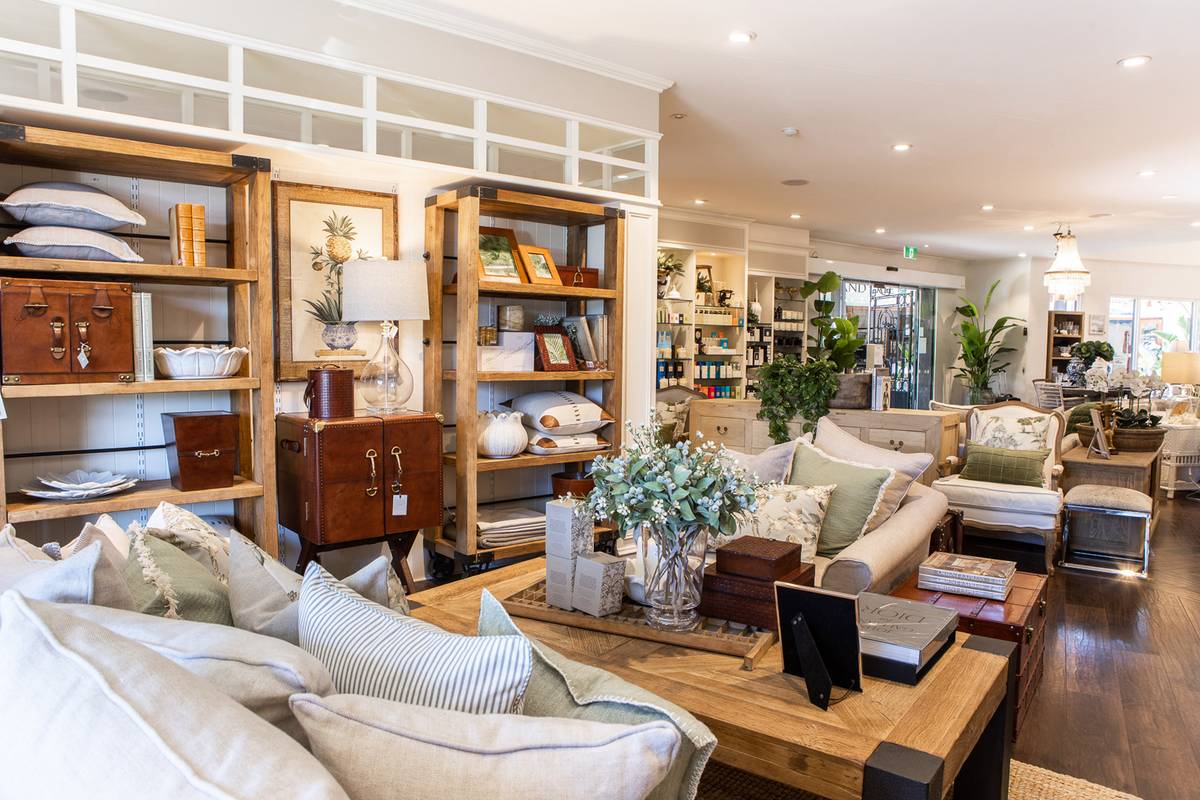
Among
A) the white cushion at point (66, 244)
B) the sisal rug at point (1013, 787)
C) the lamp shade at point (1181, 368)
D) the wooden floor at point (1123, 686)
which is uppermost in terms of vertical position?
the white cushion at point (66, 244)

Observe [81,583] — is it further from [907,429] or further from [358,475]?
[907,429]

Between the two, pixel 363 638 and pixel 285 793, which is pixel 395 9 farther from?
pixel 285 793

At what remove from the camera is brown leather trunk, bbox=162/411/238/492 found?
2984 millimetres

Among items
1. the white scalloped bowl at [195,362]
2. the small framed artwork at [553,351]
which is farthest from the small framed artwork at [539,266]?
the white scalloped bowl at [195,362]

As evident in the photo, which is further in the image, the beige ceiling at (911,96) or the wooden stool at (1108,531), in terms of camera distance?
the wooden stool at (1108,531)

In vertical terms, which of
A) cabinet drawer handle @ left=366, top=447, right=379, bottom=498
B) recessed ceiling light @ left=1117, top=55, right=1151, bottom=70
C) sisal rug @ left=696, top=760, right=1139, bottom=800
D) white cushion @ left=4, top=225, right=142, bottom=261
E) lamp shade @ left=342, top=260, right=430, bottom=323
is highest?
recessed ceiling light @ left=1117, top=55, right=1151, bottom=70

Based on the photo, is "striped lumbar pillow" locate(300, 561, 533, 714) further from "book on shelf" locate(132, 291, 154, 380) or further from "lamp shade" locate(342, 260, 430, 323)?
"lamp shade" locate(342, 260, 430, 323)

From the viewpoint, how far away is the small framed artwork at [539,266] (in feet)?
12.9

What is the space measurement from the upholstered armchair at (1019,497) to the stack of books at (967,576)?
163 centimetres

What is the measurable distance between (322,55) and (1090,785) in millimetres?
3666

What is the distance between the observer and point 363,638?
1.11 metres

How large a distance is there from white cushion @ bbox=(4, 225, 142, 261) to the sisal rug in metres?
2.47

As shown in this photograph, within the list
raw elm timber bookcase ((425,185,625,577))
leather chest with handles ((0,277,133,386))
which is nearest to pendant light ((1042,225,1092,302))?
raw elm timber bookcase ((425,185,625,577))

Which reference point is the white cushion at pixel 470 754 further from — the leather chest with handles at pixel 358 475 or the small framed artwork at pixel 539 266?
the small framed artwork at pixel 539 266
